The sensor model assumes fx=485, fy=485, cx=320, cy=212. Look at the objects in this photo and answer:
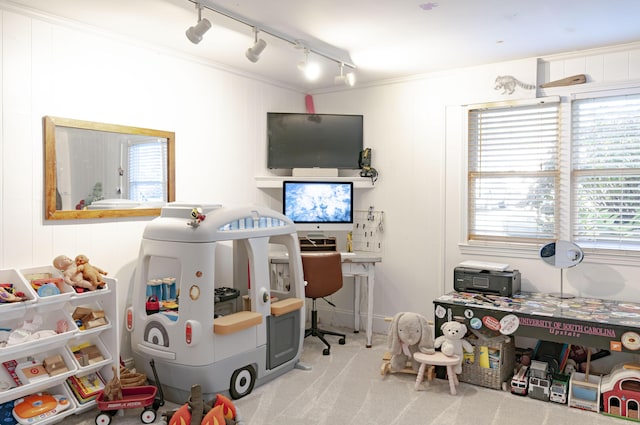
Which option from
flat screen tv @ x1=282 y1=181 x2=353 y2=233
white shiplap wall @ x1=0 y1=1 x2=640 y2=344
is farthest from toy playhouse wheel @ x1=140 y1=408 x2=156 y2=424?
flat screen tv @ x1=282 y1=181 x2=353 y2=233

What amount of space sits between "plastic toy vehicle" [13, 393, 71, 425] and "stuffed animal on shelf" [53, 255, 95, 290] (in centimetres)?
63

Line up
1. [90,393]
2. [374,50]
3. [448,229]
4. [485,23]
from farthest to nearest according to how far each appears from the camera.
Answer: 1. [448,229]
2. [374,50]
3. [485,23]
4. [90,393]

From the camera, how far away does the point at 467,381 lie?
3.47 meters

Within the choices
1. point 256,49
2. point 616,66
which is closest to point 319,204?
point 256,49

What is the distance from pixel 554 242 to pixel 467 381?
1.23 meters

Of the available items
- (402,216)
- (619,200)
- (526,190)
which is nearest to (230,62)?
(402,216)

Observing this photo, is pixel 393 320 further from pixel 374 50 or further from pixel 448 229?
pixel 374 50

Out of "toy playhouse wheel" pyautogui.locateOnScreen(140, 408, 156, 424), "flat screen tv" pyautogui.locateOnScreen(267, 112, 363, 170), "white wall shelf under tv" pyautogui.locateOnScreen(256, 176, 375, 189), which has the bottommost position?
"toy playhouse wheel" pyautogui.locateOnScreen(140, 408, 156, 424)

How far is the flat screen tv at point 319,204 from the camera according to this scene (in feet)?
14.6

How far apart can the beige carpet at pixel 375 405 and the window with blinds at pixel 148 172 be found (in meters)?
1.49

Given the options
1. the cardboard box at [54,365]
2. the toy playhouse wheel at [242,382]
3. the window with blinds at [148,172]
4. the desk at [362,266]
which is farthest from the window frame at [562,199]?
the cardboard box at [54,365]

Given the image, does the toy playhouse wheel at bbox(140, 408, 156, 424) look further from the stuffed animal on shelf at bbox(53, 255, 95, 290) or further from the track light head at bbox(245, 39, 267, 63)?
the track light head at bbox(245, 39, 267, 63)

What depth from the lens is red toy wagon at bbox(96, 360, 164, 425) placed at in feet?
9.09

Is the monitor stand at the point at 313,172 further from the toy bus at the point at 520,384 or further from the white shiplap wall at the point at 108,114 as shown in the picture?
the toy bus at the point at 520,384
